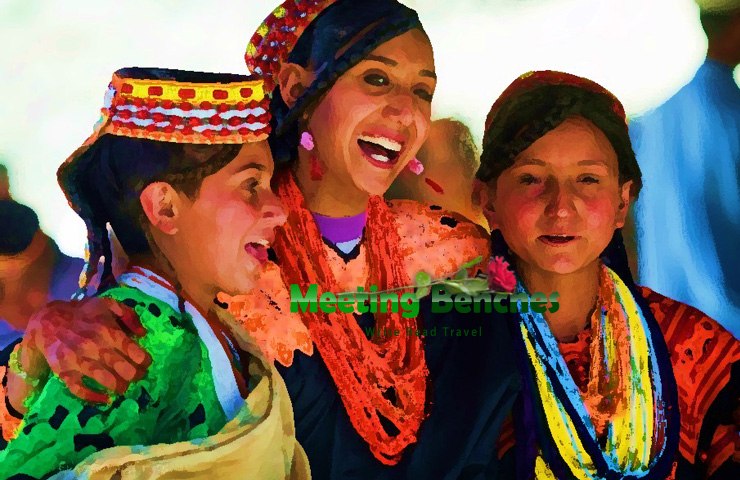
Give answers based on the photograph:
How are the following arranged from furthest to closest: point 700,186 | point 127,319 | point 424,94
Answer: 1. point 700,186
2. point 424,94
3. point 127,319

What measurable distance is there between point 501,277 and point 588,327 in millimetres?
294

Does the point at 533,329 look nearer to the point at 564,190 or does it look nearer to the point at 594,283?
the point at 594,283

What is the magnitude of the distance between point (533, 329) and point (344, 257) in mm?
558

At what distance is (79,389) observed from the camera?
4.99ft

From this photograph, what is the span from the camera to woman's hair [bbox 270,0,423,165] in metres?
1.92

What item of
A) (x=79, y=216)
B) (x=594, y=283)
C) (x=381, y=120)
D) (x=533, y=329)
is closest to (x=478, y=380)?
(x=533, y=329)

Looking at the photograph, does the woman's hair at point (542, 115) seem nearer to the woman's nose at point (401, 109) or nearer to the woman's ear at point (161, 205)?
the woman's nose at point (401, 109)

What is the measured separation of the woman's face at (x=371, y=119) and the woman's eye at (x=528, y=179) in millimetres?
326

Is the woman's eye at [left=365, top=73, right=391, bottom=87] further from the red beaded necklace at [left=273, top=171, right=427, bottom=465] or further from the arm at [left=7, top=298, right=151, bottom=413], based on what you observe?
the arm at [left=7, top=298, right=151, bottom=413]

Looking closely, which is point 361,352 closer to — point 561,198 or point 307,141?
point 307,141

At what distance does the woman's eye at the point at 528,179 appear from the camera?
2082 mm

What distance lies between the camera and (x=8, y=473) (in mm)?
1500

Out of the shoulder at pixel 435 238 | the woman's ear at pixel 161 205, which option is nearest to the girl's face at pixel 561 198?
the shoulder at pixel 435 238

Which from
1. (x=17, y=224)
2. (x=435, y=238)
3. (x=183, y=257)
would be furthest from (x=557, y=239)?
(x=17, y=224)
